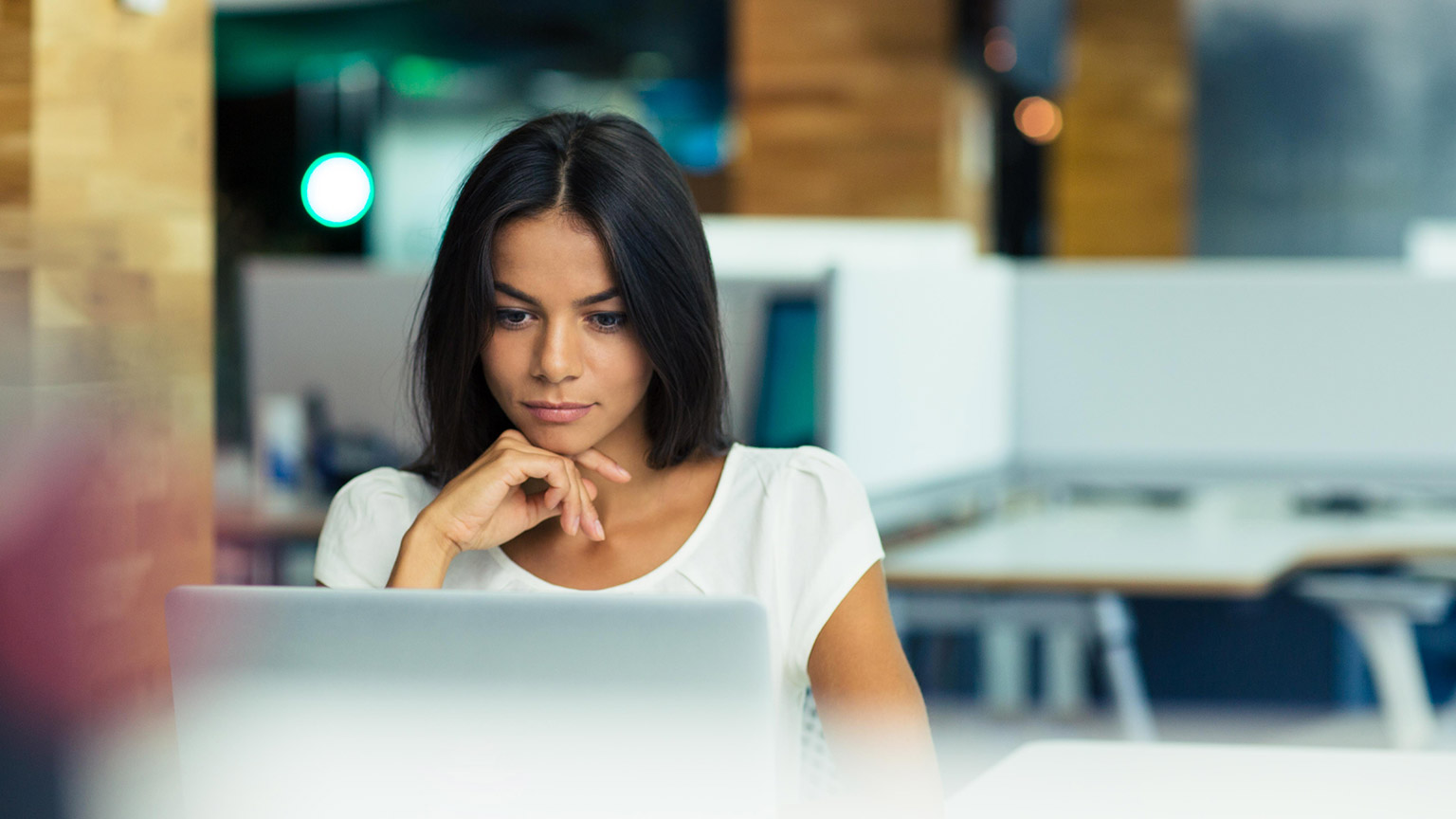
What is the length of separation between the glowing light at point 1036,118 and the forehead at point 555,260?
27.8ft

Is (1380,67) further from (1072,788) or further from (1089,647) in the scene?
(1072,788)

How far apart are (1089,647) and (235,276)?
236 inches


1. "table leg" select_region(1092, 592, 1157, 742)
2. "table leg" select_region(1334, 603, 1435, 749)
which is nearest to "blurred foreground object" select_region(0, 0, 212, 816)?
"table leg" select_region(1092, 592, 1157, 742)

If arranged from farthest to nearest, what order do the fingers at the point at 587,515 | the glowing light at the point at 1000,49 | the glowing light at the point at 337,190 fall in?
the glowing light at the point at 337,190
the glowing light at the point at 1000,49
the fingers at the point at 587,515

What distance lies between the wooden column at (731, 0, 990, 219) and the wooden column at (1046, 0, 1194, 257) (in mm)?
1989

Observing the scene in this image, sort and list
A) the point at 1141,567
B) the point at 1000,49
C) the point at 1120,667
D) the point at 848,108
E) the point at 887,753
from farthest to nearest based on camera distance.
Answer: the point at 848,108 < the point at 1000,49 < the point at 1120,667 < the point at 1141,567 < the point at 887,753

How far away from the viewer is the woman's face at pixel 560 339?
0.96 metres

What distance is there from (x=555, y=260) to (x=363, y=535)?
288 mm

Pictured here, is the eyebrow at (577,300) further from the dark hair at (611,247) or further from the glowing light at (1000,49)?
the glowing light at (1000,49)

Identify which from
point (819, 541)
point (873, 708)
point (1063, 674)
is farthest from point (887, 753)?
point (1063, 674)

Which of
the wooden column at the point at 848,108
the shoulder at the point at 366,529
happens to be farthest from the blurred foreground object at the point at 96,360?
the wooden column at the point at 848,108

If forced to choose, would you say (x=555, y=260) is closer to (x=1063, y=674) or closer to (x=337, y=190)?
(x=1063, y=674)

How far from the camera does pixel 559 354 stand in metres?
0.96

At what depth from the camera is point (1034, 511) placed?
3.00m
